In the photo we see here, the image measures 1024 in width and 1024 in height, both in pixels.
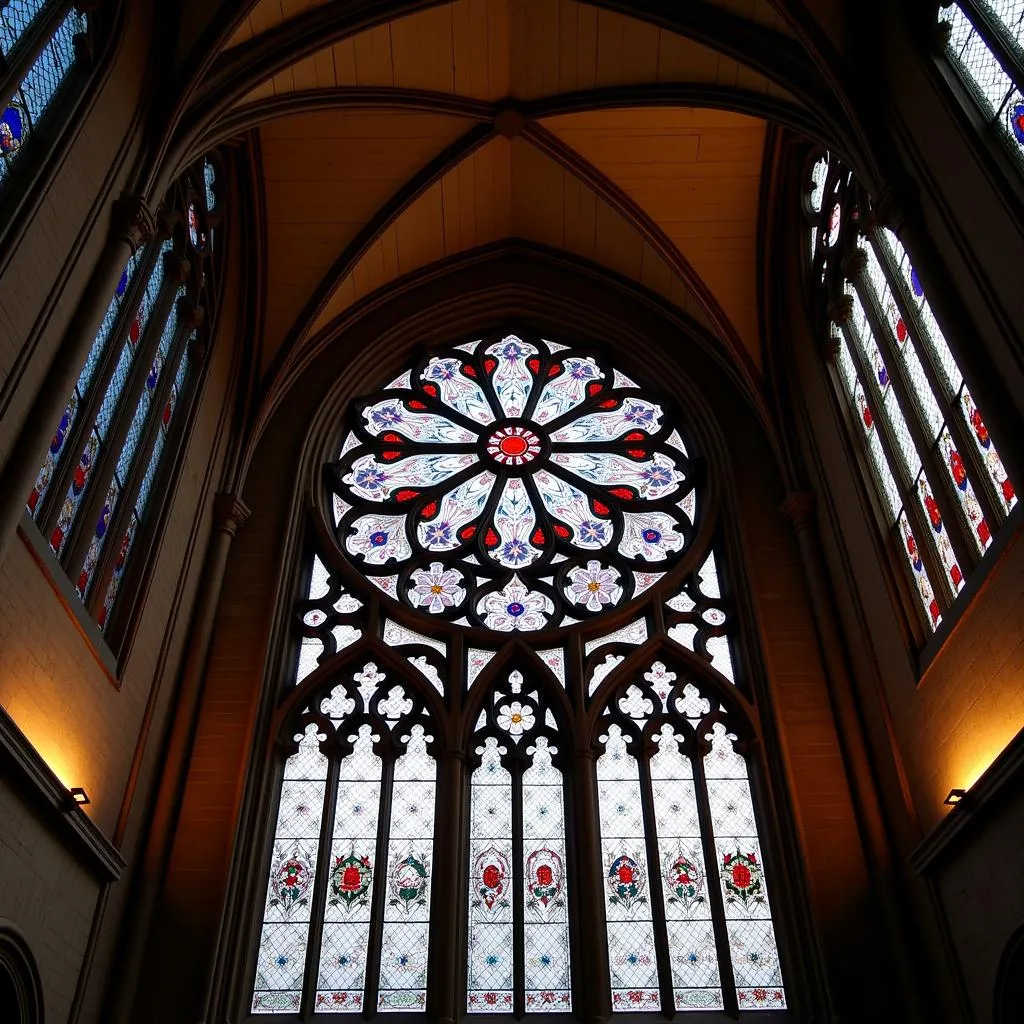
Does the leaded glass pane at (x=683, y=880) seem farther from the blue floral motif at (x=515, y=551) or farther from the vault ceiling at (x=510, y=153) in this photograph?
the vault ceiling at (x=510, y=153)

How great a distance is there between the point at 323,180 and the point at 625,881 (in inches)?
289

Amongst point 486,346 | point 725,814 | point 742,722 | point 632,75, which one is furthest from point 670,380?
point 725,814

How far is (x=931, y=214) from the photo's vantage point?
7598mm

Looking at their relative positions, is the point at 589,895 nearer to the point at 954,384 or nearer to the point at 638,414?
the point at 954,384

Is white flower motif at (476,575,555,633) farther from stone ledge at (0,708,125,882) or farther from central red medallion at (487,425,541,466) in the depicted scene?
stone ledge at (0,708,125,882)

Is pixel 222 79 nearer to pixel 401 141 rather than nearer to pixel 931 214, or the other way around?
pixel 401 141

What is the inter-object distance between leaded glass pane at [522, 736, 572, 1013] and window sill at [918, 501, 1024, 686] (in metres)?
3.04

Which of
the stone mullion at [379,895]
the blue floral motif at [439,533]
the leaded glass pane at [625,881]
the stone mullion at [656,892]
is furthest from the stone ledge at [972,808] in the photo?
the blue floral motif at [439,533]

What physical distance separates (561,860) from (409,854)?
46.6 inches

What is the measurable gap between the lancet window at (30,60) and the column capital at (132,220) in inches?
31.7

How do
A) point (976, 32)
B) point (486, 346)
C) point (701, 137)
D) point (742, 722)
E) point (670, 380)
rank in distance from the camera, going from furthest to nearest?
point (486, 346) → point (670, 380) → point (701, 137) → point (742, 722) → point (976, 32)

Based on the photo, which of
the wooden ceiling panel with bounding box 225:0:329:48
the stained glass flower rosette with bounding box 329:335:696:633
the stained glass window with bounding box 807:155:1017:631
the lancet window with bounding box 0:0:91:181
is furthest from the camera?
the stained glass flower rosette with bounding box 329:335:696:633

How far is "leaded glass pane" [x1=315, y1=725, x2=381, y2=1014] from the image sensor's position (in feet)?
27.0

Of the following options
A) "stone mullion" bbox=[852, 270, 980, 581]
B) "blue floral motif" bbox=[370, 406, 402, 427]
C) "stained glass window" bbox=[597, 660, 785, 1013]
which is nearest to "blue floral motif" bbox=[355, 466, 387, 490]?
"blue floral motif" bbox=[370, 406, 402, 427]
